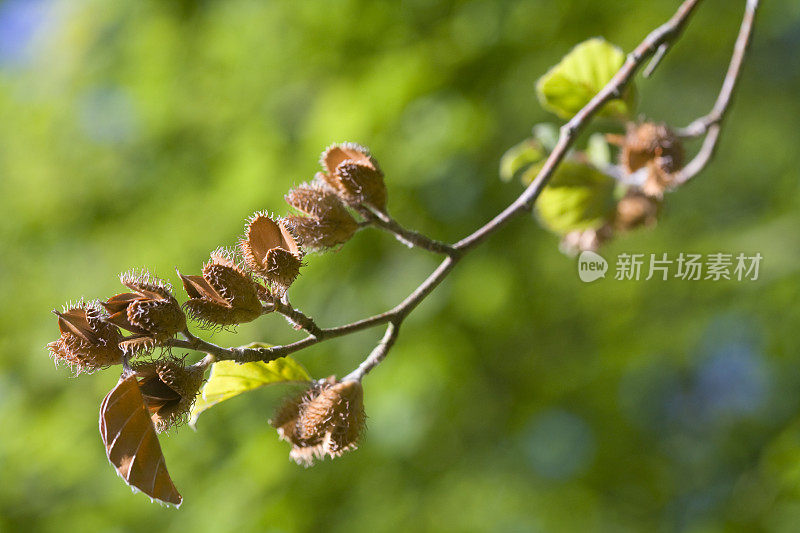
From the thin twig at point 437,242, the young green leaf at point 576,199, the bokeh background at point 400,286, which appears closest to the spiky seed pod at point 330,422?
the thin twig at point 437,242

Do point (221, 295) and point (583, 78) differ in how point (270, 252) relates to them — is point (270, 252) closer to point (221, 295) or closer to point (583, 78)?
point (221, 295)

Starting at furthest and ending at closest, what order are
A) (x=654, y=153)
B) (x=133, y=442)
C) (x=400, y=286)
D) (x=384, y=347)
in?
(x=400, y=286), (x=654, y=153), (x=384, y=347), (x=133, y=442)

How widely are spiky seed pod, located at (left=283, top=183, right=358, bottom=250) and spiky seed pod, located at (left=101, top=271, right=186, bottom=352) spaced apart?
157 mm

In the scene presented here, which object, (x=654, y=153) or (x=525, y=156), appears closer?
(x=654, y=153)

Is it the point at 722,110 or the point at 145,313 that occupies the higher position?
the point at 722,110

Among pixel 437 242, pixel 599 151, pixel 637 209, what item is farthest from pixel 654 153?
pixel 437 242

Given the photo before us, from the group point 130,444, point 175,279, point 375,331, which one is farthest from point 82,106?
point 130,444

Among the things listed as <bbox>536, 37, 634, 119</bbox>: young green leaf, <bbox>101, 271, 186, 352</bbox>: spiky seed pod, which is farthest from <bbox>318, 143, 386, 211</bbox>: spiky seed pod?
<bbox>536, 37, 634, 119</bbox>: young green leaf

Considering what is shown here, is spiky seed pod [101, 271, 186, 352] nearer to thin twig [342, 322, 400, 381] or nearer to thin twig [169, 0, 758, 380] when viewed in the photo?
thin twig [169, 0, 758, 380]

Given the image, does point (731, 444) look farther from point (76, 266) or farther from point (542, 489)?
point (76, 266)

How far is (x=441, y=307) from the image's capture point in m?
2.37

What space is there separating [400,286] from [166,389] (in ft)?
5.82

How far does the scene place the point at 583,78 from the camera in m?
1.13

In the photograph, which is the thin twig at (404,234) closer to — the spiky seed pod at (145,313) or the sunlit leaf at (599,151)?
the spiky seed pod at (145,313)
